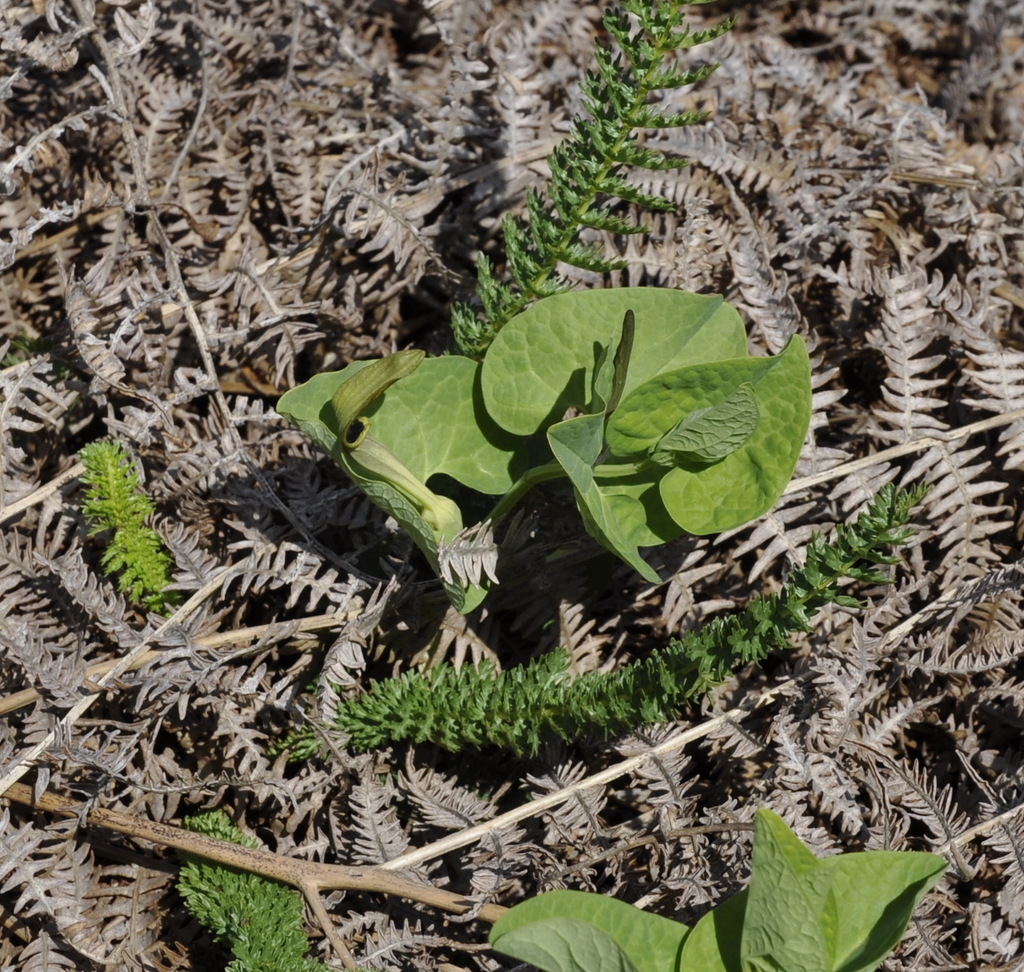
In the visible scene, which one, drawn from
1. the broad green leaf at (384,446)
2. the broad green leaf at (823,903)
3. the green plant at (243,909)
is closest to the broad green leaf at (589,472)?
the broad green leaf at (384,446)

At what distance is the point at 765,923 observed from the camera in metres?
1.90

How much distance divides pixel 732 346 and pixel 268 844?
1682mm

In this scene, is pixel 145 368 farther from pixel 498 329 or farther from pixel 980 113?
pixel 980 113

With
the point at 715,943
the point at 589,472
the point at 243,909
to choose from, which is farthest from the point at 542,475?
the point at 243,909

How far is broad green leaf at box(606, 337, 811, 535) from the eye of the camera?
6.98ft

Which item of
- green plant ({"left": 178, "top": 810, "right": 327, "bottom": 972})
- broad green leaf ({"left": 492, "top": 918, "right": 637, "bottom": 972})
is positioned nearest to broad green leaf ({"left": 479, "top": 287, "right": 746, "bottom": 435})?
broad green leaf ({"left": 492, "top": 918, "right": 637, "bottom": 972})

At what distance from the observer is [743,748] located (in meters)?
2.41

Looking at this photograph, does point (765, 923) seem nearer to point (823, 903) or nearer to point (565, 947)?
point (823, 903)

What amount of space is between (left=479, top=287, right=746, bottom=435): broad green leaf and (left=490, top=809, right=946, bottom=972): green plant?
1001 mm

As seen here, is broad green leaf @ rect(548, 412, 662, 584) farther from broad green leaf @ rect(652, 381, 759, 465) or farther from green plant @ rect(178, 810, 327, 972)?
green plant @ rect(178, 810, 327, 972)

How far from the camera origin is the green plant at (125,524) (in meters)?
2.46

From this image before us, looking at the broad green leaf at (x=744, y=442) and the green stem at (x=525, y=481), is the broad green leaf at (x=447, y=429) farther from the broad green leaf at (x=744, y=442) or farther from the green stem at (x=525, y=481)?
the broad green leaf at (x=744, y=442)

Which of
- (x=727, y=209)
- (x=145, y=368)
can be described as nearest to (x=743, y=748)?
(x=727, y=209)

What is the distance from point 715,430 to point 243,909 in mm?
1441
